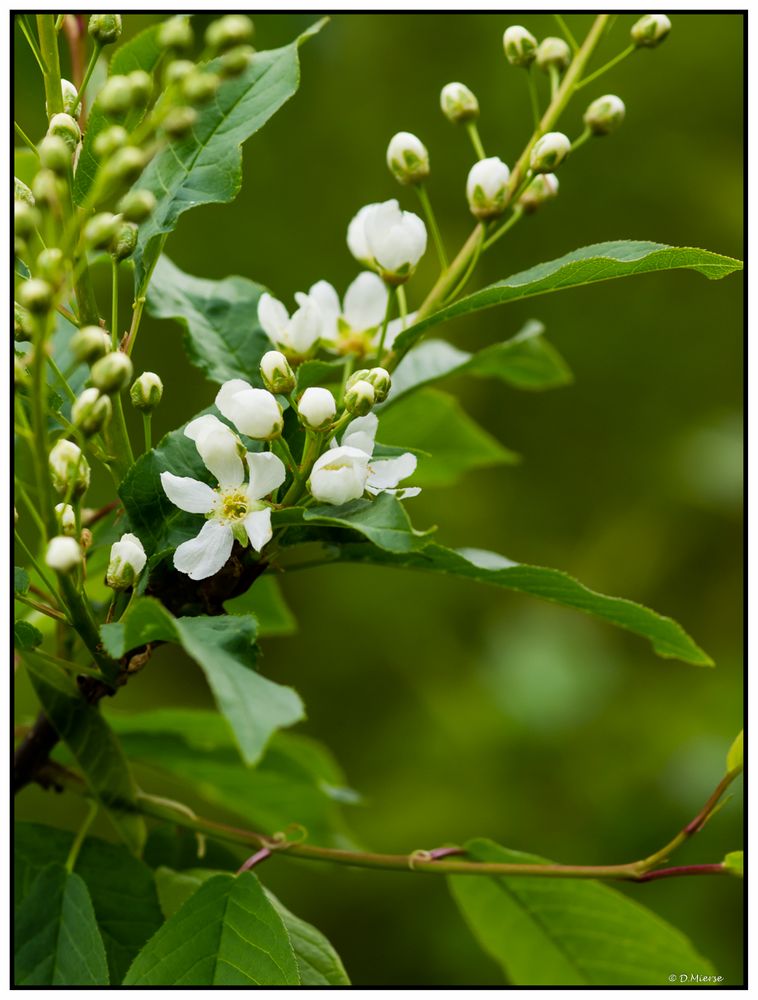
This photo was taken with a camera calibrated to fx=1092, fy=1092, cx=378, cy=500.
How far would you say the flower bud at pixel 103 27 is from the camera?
2.26 feet

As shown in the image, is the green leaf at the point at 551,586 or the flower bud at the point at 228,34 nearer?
the flower bud at the point at 228,34

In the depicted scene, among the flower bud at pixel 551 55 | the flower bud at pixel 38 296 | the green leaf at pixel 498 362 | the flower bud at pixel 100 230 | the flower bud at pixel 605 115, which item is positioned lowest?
the green leaf at pixel 498 362

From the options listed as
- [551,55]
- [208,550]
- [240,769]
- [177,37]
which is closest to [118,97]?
[177,37]

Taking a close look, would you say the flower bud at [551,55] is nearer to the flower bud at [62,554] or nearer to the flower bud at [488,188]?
the flower bud at [488,188]

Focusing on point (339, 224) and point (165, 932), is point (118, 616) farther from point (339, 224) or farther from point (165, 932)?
point (339, 224)

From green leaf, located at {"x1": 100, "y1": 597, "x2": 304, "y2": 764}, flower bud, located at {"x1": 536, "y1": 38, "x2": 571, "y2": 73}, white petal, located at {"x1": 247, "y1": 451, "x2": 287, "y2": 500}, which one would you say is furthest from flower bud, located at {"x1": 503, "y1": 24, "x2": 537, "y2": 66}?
green leaf, located at {"x1": 100, "y1": 597, "x2": 304, "y2": 764}

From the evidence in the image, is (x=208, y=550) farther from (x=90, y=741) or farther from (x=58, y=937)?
Result: (x=58, y=937)

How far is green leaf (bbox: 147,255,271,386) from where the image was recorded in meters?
0.82

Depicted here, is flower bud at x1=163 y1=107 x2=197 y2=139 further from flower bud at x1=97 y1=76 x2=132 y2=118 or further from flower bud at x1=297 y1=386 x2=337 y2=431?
flower bud at x1=297 y1=386 x2=337 y2=431

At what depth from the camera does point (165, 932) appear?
74 cm

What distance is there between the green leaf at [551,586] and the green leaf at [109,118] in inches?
11.6

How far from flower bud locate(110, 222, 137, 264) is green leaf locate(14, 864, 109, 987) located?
0.45m

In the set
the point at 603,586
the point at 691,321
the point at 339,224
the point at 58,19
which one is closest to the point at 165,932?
the point at 58,19

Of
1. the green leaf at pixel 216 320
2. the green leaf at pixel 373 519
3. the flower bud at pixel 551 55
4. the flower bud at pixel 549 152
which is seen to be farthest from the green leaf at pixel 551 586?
the flower bud at pixel 551 55
